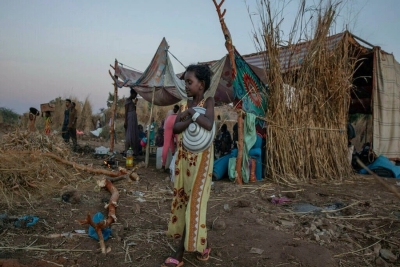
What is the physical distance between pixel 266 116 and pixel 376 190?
231 centimetres

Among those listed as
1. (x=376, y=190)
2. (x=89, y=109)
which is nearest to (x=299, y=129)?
(x=376, y=190)

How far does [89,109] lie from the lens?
1906 cm

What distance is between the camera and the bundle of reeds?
5.67 meters

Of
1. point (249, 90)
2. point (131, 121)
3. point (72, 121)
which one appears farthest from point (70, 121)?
point (249, 90)


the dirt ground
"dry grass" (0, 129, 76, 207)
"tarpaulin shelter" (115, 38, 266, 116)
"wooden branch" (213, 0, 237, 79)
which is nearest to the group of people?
"tarpaulin shelter" (115, 38, 266, 116)

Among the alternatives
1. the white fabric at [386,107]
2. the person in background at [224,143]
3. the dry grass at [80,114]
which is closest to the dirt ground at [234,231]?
the white fabric at [386,107]

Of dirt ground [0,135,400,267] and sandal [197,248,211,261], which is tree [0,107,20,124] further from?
sandal [197,248,211,261]

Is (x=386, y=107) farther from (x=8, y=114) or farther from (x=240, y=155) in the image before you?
(x=8, y=114)

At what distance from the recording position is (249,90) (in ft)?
19.2

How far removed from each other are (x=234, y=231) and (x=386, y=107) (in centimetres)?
623

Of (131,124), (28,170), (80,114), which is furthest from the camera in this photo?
(80,114)

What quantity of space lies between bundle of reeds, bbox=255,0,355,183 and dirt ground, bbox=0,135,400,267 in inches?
43.4

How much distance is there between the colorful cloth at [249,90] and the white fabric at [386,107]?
317cm

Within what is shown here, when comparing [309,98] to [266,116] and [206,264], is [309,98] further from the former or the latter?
[206,264]
